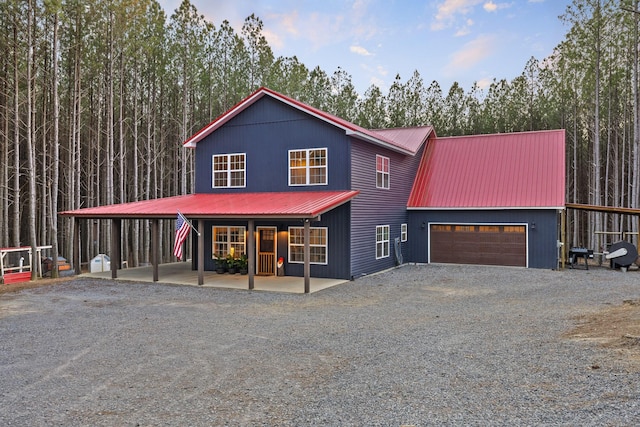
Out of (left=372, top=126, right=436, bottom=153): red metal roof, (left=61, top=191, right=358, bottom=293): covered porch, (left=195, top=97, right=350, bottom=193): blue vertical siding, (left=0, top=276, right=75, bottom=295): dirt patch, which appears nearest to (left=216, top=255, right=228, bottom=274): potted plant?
(left=61, top=191, right=358, bottom=293): covered porch

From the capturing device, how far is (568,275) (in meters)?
15.9

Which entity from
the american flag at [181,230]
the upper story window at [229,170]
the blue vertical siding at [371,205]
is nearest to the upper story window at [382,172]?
the blue vertical siding at [371,205]

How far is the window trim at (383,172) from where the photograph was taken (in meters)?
17.5

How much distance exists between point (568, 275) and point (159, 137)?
24730 mm

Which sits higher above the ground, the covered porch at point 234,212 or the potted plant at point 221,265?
the covered porch at point 234,212

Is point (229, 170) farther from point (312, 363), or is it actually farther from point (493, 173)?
point (312, 363)

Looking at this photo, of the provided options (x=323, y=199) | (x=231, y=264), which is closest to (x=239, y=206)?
(x=323, y=199)

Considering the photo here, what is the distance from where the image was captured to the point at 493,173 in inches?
784

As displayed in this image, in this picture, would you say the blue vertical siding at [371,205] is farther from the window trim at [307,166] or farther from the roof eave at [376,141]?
the window trim at [307,166]

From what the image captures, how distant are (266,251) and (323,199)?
358cm

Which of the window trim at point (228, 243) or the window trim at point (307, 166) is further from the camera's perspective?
the window trim at point (228, 243)

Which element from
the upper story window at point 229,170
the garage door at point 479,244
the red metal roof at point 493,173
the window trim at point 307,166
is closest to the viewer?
the window trim at point 307,166

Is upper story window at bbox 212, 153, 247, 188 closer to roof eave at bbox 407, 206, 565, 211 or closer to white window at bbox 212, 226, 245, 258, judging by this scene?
white window at bbox 212, 226, 245, 258

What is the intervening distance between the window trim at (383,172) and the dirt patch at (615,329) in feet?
31.2
